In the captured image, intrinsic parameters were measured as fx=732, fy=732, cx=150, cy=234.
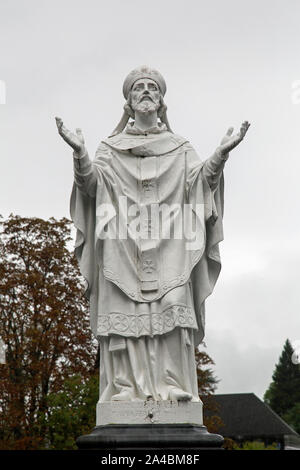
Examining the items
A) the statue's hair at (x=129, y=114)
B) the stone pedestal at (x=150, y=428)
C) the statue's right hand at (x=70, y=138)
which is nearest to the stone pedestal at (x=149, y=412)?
the stone pedestal at (x=150, y=428)

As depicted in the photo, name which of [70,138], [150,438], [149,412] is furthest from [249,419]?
[70,138]

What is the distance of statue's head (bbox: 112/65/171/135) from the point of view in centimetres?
1013

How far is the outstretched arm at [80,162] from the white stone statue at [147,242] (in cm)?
1

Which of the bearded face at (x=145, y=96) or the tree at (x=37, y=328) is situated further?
the tree at (x=37, y=328)

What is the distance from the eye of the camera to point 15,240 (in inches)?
1151

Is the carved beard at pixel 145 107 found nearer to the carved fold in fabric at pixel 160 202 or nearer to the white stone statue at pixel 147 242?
the white stone statue at pixel 147 242

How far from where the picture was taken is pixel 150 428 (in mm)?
8258

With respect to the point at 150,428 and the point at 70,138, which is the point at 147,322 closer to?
the point at 150,428

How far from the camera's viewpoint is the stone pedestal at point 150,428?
802 centimetres

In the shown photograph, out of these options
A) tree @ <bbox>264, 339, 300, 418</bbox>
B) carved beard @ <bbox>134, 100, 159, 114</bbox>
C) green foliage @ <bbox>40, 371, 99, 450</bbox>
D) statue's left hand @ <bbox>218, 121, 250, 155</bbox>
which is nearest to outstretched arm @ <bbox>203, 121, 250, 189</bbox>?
statue's left hand @ <bbox>218, 121, 250, 155</bbox>

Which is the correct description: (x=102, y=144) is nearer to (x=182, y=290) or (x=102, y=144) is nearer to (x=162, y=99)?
(x=162, y=99)

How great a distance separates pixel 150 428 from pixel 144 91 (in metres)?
4.57

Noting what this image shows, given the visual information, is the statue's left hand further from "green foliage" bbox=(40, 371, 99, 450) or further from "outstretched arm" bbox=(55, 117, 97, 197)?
"green foliage" bbox=(40, 371, 99, 450)
